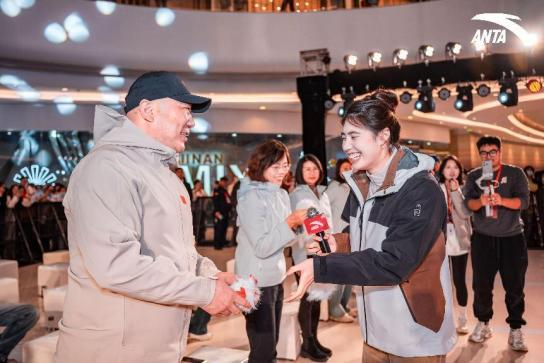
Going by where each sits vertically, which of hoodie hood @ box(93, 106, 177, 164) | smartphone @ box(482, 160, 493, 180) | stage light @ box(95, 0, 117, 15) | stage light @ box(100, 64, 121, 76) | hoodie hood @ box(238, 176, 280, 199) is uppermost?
stage light @ box(95, 0, 117, 15)

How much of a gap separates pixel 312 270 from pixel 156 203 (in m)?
0.60

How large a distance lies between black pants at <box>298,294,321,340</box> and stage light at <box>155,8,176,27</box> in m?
8.00

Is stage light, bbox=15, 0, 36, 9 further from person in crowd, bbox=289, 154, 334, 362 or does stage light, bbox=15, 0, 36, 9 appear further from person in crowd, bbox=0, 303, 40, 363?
person in crowd, bbox=289, 154, 334, 362

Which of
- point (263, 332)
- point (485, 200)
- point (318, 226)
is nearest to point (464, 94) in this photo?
point (485, 200)

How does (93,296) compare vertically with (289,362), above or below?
above

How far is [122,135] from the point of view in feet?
5.58

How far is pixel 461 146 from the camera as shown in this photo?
2108cm

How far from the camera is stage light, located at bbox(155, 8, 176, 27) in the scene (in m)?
10.1

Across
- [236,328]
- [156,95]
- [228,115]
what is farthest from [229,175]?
[156,95]

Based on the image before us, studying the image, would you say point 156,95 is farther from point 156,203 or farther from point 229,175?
point 229,175

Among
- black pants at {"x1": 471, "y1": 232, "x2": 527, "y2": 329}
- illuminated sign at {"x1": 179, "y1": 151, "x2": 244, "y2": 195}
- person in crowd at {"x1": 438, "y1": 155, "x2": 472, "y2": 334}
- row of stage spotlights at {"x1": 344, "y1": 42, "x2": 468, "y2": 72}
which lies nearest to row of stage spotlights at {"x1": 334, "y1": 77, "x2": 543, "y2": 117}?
row of stage spotlights at {"x1": 344, "y1": 42, "x2": 468, "y2": 72}

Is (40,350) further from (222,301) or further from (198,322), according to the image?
(222,301)

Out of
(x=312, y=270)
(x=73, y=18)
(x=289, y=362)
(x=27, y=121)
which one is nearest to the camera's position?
(x=312, y=270)

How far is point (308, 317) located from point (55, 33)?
8.05 m
